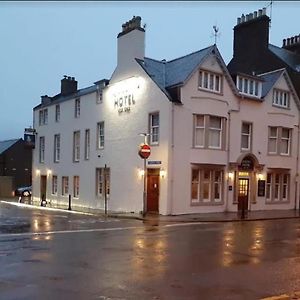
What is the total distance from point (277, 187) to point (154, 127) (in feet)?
37.6

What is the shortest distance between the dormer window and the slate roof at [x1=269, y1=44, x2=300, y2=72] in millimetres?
7331

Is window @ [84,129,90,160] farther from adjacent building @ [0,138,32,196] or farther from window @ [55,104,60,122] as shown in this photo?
adjacent building @ [0,138,32,196]

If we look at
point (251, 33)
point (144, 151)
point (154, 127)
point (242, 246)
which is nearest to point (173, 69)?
point (154, 127)

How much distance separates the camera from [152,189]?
2877 centimetres

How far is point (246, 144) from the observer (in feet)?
105

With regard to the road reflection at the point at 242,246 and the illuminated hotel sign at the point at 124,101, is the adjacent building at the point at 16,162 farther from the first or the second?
the road reflection at the point at 242,246

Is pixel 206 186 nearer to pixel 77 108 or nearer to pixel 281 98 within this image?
pixel 281 98

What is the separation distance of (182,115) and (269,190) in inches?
401

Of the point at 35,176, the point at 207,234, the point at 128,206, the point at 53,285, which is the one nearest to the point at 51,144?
the point at 35,176

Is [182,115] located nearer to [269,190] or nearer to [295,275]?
[269,190]

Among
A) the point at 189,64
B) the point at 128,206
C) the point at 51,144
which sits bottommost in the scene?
the point at 128,206

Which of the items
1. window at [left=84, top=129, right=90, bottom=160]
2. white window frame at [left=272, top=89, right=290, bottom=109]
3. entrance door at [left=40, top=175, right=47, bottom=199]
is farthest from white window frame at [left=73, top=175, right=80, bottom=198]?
white window frame at [left=272, top=89, right=290, bottom=109]

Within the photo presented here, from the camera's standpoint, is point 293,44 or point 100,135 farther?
point 293,44

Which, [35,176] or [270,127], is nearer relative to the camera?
[270,127]
